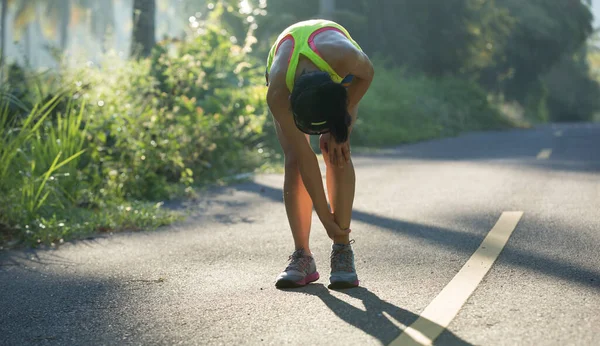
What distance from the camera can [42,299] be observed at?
436 cm

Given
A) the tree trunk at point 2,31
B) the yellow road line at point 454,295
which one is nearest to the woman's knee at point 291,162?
the yellow road line at point 454,295

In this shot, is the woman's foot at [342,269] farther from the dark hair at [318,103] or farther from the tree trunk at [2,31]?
the tree trunk at [2,31]

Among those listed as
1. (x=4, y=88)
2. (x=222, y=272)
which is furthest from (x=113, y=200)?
(x=222, y=272)

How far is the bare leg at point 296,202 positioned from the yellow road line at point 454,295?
81 cm

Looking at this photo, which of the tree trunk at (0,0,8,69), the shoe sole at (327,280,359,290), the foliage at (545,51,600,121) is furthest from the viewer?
the foliage at (545,51,600,121)

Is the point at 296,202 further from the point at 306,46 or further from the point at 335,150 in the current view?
the point at 306,46

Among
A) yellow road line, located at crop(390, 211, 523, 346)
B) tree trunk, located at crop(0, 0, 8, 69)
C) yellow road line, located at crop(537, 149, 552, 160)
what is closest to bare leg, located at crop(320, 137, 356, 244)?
yellow road line, located at crop(390, 211, 523, 346)

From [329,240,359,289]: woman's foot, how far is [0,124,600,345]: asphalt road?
61 millimetres

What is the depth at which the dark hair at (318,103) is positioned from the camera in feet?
12.0

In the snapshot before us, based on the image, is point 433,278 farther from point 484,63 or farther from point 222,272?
point 484,63

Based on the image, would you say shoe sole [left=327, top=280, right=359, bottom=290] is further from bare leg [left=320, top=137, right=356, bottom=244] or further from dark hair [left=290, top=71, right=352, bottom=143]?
dark hair [left=290, top=71, right=352, bottom=143]

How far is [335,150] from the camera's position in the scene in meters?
4.03

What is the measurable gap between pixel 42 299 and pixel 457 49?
2668cm

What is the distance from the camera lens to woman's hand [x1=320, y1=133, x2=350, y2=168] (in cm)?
398
